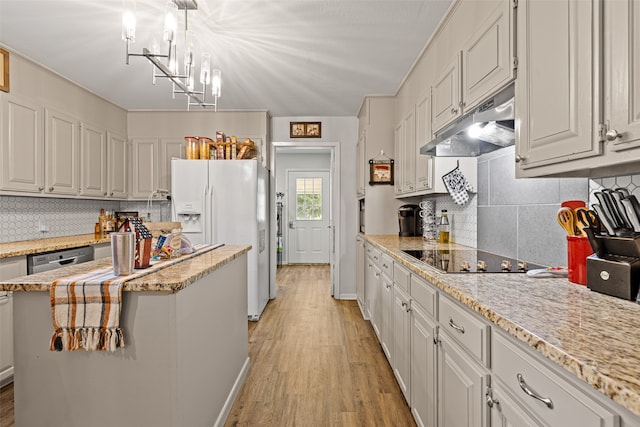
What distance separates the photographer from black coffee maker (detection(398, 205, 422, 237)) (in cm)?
372

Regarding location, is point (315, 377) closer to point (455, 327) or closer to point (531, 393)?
point (455, 327)

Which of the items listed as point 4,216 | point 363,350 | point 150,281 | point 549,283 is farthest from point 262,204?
point 549,283

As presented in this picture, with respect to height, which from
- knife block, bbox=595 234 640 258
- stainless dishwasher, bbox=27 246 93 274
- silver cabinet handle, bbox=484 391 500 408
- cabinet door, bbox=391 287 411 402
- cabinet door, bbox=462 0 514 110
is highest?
cabinet door, bbox=462 0 514 110

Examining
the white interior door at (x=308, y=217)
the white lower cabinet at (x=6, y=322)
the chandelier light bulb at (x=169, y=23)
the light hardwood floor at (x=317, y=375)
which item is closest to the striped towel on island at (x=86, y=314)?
the light hardwood floor at (x=317, y=375)

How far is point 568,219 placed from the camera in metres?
1.46

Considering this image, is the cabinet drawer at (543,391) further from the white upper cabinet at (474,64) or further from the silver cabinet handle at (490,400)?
the white upper cabinet at (474,64)

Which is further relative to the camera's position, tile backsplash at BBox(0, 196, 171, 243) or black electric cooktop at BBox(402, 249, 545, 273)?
tile backsplash at BBox(0, 196, 171, 243)

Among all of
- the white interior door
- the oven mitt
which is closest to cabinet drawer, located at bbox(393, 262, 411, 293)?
the oven mitt

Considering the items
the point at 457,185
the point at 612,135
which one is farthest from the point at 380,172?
the point at 612,135

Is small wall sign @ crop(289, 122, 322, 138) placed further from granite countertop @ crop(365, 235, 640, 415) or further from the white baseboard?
granite countertop @ crop(365, 235, 640, 415)

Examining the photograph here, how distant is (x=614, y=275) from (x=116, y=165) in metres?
4.89

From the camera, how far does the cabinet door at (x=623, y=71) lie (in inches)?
36.3

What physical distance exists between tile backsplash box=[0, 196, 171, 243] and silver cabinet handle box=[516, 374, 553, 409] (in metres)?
3.96

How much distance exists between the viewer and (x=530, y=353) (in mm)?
900
